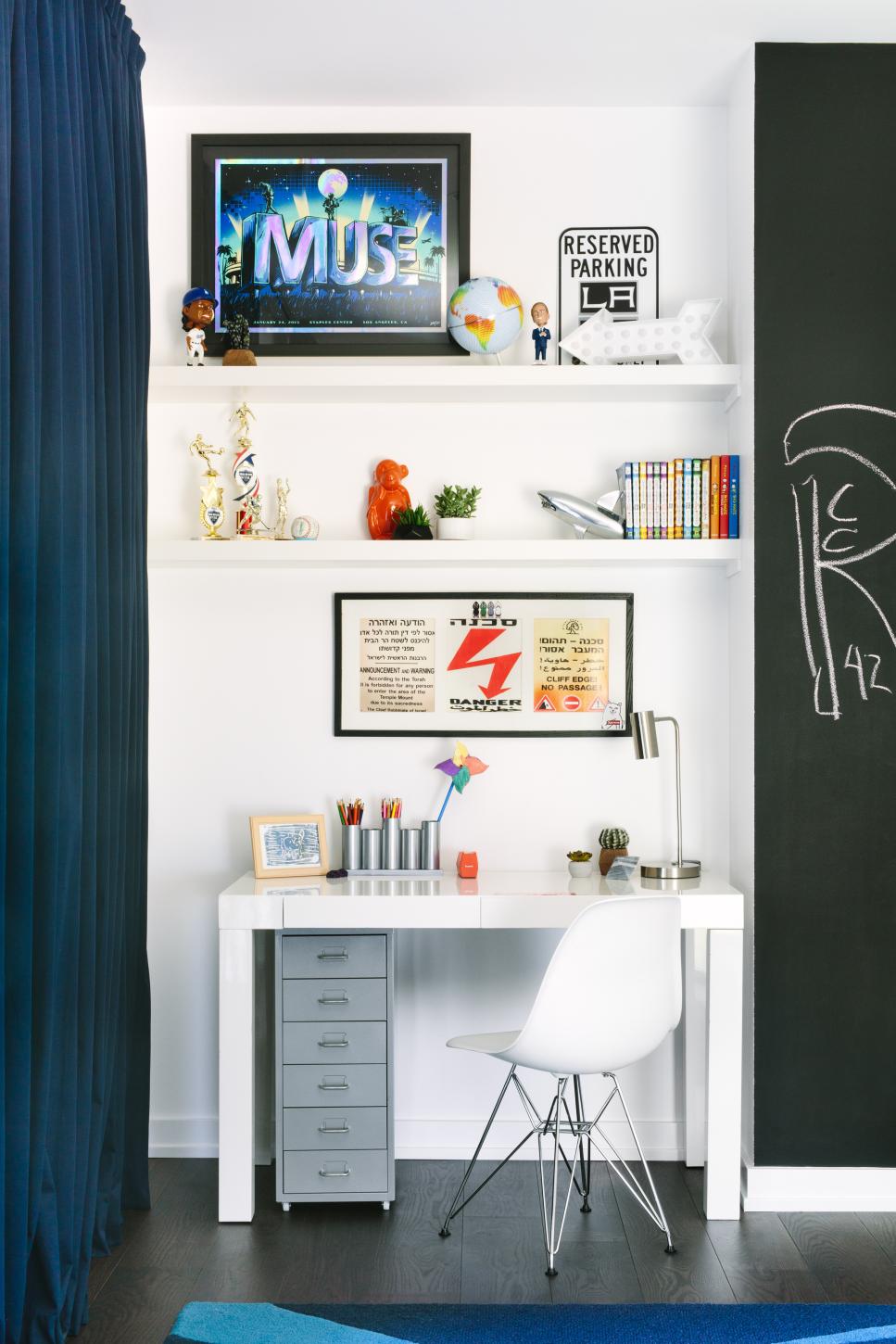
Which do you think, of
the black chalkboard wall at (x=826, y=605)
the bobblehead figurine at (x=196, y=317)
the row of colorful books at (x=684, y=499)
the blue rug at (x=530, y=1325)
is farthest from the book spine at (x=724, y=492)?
the blue rug at (x=530, y=1325)

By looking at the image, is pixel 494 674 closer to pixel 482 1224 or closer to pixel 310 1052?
pixel 310 1052

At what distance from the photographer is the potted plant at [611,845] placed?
3371mm

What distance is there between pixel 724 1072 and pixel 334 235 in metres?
2.58

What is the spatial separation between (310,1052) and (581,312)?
2237 millimetres

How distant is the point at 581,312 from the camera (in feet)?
11.5

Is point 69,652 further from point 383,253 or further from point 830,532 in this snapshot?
point 830,532

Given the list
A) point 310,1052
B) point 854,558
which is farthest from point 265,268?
point 310,1052

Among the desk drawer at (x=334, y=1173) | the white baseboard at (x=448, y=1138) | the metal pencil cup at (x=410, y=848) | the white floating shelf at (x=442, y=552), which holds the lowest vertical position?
the white baseboard at (x=448, y=1138)

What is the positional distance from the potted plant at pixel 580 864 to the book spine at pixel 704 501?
958 millimetres

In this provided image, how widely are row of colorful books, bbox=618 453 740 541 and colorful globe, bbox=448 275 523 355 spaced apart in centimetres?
51

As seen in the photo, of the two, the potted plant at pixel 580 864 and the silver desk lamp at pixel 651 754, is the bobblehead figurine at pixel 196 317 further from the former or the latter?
the potted plant at pixel 580 864

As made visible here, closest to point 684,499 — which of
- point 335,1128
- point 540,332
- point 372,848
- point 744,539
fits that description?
point 744,539

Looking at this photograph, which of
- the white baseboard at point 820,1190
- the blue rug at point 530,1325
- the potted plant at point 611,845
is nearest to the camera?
the blue rug at point 530,1325

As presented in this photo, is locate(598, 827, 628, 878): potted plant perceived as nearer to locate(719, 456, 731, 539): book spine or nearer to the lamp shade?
the lamp shade
